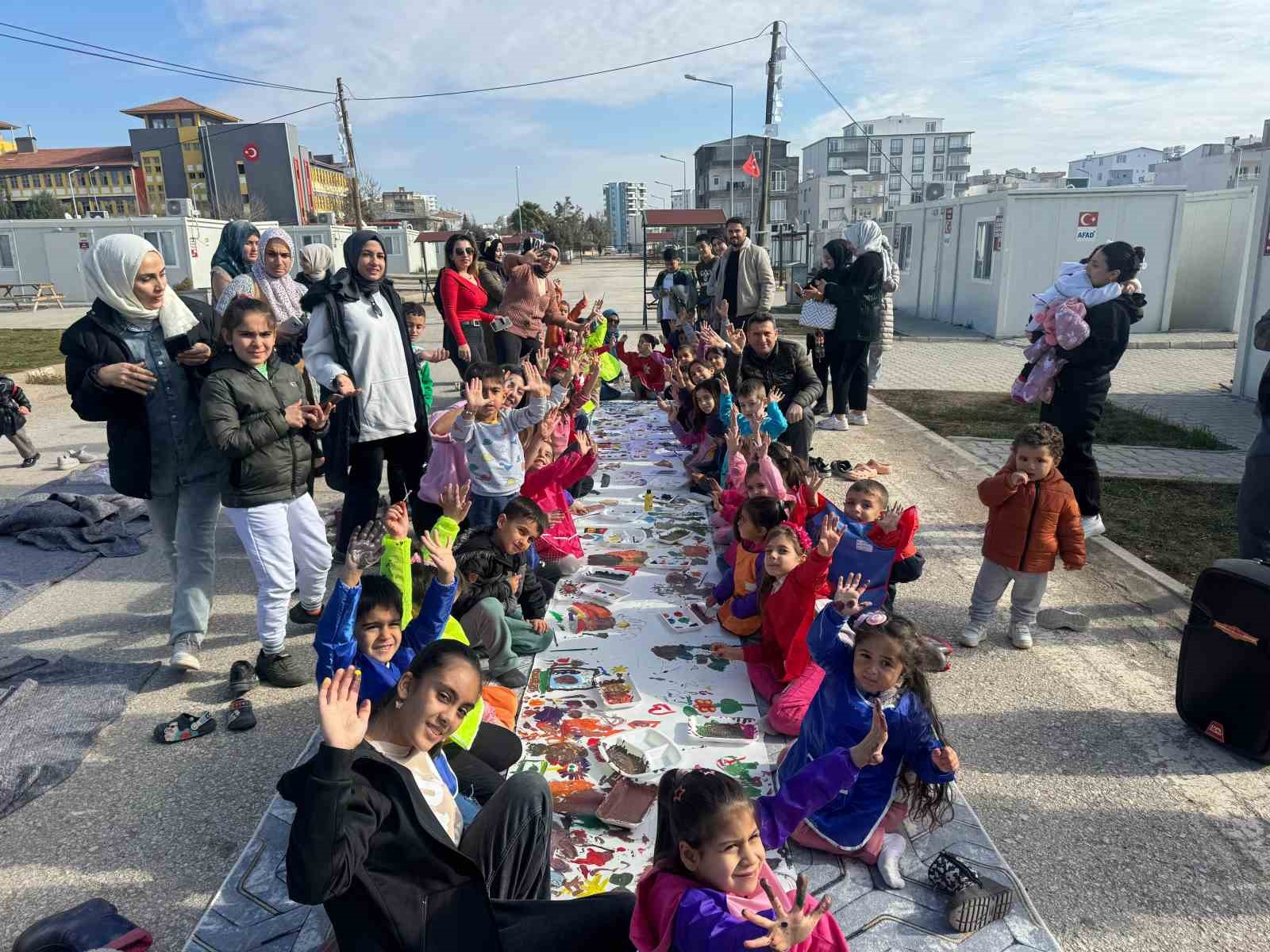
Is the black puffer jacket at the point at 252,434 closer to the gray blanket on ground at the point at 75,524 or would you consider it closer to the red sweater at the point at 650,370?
the gray blanket on ground at the point at 75,524

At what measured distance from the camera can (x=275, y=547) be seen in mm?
3631

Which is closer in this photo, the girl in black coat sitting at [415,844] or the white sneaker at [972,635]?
the girl in black coat sitting at [415,844]

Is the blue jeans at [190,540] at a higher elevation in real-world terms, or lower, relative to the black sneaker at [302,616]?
higher

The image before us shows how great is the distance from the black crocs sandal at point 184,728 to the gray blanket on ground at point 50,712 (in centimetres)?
26

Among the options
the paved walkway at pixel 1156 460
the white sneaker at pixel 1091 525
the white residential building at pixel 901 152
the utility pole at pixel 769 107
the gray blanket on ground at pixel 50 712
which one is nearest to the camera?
the gray blanket on ground at pixel 50 712

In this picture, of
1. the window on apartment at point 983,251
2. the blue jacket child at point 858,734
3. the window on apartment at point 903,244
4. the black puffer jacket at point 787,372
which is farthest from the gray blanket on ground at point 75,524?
the window on apartment at point 903,244

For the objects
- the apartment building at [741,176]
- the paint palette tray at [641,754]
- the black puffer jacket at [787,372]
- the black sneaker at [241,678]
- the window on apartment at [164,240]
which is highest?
the apartment building at [741,176]

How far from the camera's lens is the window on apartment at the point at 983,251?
1603 cm

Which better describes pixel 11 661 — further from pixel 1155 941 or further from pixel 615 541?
pixel 1155 941

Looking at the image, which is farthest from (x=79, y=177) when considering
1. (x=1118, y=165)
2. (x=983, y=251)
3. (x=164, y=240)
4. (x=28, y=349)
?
(x=1118, y=165)

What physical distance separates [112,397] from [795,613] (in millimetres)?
3025


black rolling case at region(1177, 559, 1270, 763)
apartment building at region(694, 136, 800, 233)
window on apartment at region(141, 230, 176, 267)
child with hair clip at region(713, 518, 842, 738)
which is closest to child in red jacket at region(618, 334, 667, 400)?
child with hair clip at region(713, 518, 842, 738)

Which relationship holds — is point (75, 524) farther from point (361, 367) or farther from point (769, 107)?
point (769, 107)

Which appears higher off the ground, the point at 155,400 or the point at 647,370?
the point at 155,400
